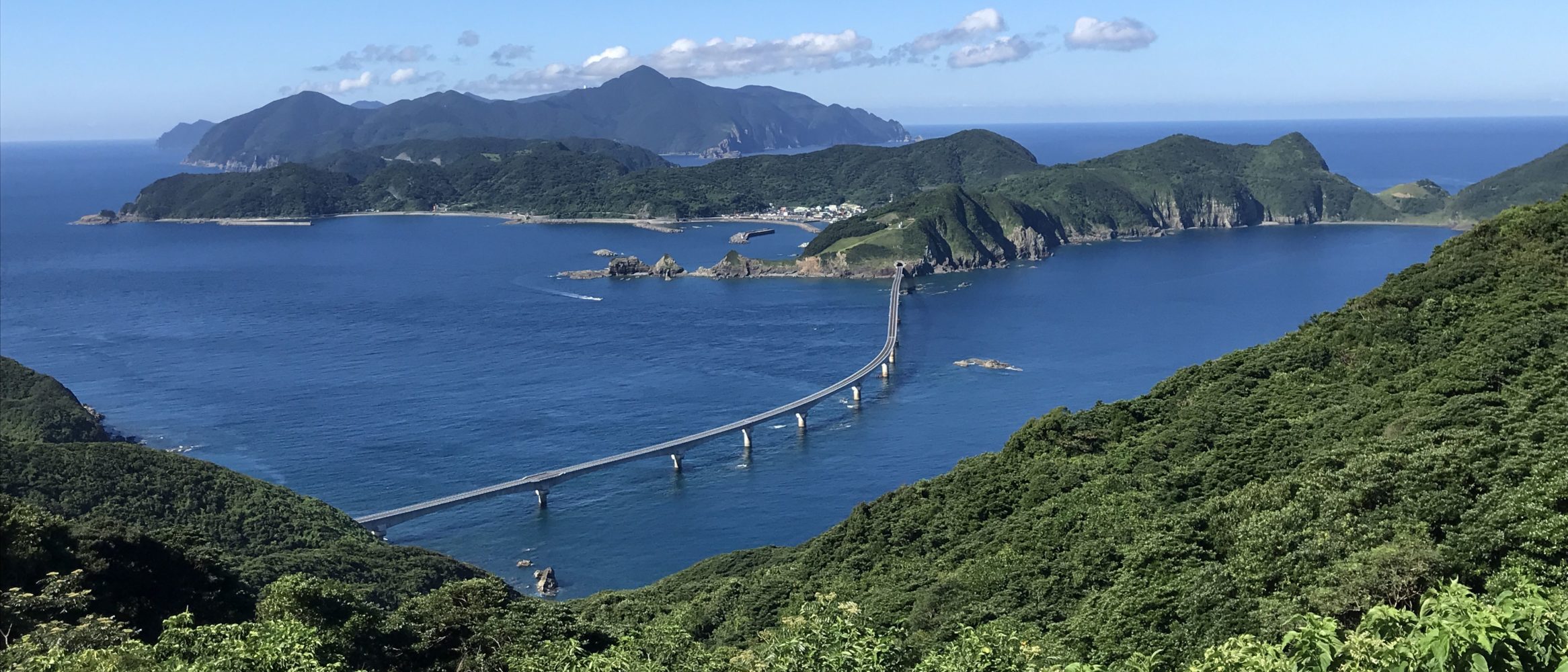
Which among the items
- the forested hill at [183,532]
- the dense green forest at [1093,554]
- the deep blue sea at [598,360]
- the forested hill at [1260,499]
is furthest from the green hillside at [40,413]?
the forested hill at [1260,499]

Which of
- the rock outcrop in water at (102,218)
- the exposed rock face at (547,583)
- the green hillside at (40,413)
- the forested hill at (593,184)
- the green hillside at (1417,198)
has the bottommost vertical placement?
the exposed rock face at (547,583)

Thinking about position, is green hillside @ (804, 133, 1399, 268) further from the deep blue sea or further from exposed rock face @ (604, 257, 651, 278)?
exposed rock face @ (604, 257, 651, 278)

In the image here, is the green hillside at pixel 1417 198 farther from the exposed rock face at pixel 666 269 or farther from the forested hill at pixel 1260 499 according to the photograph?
the forested hill at pixel 1260 499

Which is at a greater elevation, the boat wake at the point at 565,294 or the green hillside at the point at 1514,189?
the green hillside at the point at 1514,189

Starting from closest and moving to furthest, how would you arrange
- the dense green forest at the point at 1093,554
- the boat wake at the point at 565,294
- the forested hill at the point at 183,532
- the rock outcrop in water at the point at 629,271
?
the dense green forest at the point at 1093,554, the forested hill at the point at 183,532, the boat wake at the point at 565,294, the rock outcrop in water at the point at 629,271

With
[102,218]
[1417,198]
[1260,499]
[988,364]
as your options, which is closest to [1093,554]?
[1260,499]

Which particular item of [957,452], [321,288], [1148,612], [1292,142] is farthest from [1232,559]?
[1292,142]

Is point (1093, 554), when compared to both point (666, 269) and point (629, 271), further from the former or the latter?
point (629, 271)
